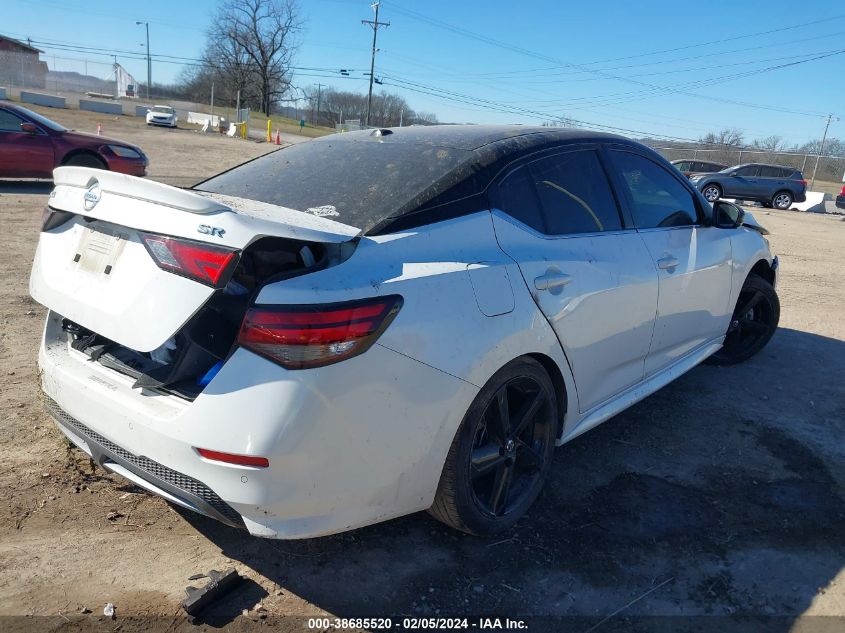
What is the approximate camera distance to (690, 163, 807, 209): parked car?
944 inches

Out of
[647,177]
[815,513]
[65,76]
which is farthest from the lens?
[65,76]

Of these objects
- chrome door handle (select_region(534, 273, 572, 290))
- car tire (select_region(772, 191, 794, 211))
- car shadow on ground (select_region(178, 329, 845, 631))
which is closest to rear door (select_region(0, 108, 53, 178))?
car shadow on ground (select_region(178, 329, 845, 631))

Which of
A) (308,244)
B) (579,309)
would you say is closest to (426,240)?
(308,244)

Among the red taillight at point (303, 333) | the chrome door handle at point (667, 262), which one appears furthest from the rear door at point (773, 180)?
the red taillight at point (303, 333)

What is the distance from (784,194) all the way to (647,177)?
79.5ft

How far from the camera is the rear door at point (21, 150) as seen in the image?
36.2 feet

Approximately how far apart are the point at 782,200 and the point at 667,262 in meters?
24.6

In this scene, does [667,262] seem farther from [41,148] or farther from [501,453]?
[41,148]

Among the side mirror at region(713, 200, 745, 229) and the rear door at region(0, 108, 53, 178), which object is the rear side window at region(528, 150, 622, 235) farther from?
the rear door at region(0, 108, 53, 178)

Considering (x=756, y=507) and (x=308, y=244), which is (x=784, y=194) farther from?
(x=308, y=244)

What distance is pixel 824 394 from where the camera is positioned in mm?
4660

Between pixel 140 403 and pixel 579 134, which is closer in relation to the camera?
pixel 140 403

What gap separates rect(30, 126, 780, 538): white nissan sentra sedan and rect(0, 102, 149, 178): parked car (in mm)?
9554

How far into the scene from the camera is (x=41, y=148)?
441 inches
